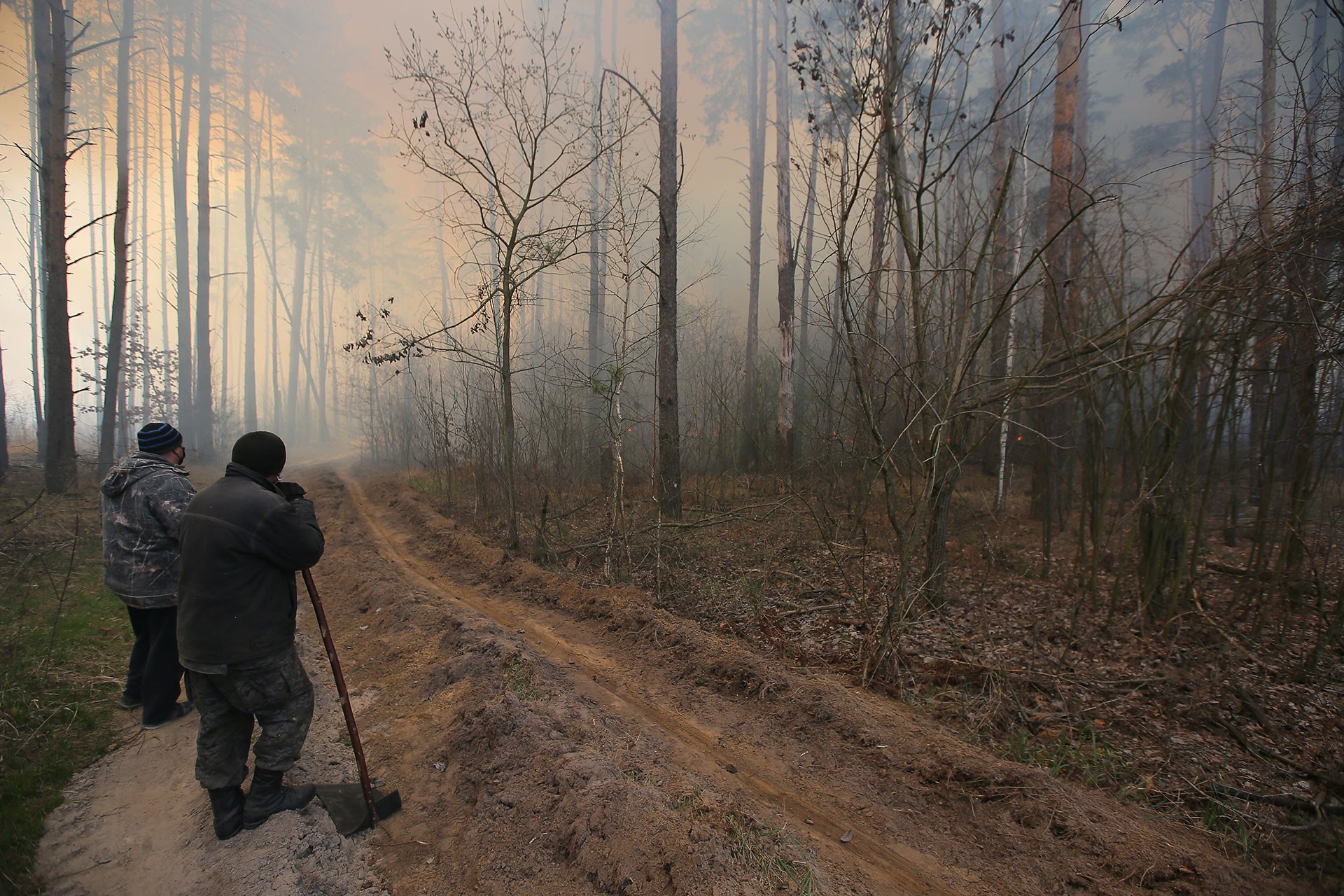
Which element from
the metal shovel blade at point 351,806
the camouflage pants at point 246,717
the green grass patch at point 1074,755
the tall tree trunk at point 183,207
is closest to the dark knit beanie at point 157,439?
the camouflage pants at point 246,717

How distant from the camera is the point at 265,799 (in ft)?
10.1

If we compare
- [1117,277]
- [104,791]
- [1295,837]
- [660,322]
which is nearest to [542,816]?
[104,791]

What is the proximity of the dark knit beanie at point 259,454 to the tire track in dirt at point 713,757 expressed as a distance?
276cm

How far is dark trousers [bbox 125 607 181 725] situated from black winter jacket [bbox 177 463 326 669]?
5.41 feet

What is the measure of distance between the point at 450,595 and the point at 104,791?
3936 millimetres

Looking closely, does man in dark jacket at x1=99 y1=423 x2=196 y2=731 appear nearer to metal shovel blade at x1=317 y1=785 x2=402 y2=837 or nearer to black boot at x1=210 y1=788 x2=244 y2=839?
black boot at x1=210 y1=788 x2=244 y2=839

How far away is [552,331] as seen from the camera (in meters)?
29.7

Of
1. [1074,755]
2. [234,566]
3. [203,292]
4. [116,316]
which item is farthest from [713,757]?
[203,292]

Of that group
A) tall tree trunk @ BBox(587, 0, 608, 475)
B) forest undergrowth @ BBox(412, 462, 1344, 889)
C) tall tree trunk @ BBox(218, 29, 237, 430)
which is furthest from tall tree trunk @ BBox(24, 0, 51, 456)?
forest undergrowth @ BBox(412, 462, 1344, 889)

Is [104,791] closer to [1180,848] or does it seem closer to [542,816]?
[542,816]

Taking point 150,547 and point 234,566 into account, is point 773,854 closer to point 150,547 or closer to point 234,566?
point 234,566

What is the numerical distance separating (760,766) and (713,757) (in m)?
0.30

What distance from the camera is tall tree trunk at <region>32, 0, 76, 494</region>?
11.3 metres

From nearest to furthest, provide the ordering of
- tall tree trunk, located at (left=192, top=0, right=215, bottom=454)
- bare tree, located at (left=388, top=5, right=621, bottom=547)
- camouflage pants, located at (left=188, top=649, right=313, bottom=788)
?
1. camouflage pants, located at (left=188, top=649, right=313, bottom=788)
2. bare tree, located at (left=388, top=5, right=621, bottom=547)
3. tall tree trunk, located at (left=192, top=0, right=215, bottom=454)
